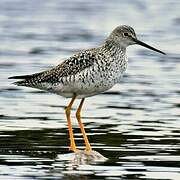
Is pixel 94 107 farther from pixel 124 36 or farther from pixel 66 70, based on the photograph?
pixel 66 70

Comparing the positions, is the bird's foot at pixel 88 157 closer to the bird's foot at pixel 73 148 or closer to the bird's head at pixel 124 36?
the bird's foot at pixel 73 148

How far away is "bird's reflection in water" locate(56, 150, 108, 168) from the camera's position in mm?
12047

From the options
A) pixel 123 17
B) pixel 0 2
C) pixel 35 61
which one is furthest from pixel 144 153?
pixel 0 2

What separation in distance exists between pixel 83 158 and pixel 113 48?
6.28ft

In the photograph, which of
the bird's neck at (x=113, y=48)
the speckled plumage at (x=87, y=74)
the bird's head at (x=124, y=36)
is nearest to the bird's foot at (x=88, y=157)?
the speckled plumage at (x=87, y=74)

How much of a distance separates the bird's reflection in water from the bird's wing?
1.24m

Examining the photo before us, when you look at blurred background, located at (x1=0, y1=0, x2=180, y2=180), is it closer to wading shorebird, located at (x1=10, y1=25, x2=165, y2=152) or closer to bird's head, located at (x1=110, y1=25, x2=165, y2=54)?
wading shorebird, located at (x1=10, y1=25, x2=165, y2=152)

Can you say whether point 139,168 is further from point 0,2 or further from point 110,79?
point 0,2

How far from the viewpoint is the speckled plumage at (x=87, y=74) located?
12852 mm

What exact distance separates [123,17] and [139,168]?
62.1ft

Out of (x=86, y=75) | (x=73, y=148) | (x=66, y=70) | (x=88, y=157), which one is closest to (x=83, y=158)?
(x=88, y=157)

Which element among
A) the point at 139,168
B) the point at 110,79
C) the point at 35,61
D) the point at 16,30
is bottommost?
the point at 139,168

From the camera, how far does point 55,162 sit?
11.9 metres

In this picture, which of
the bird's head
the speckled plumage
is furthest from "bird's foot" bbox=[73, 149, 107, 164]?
the bird's head
